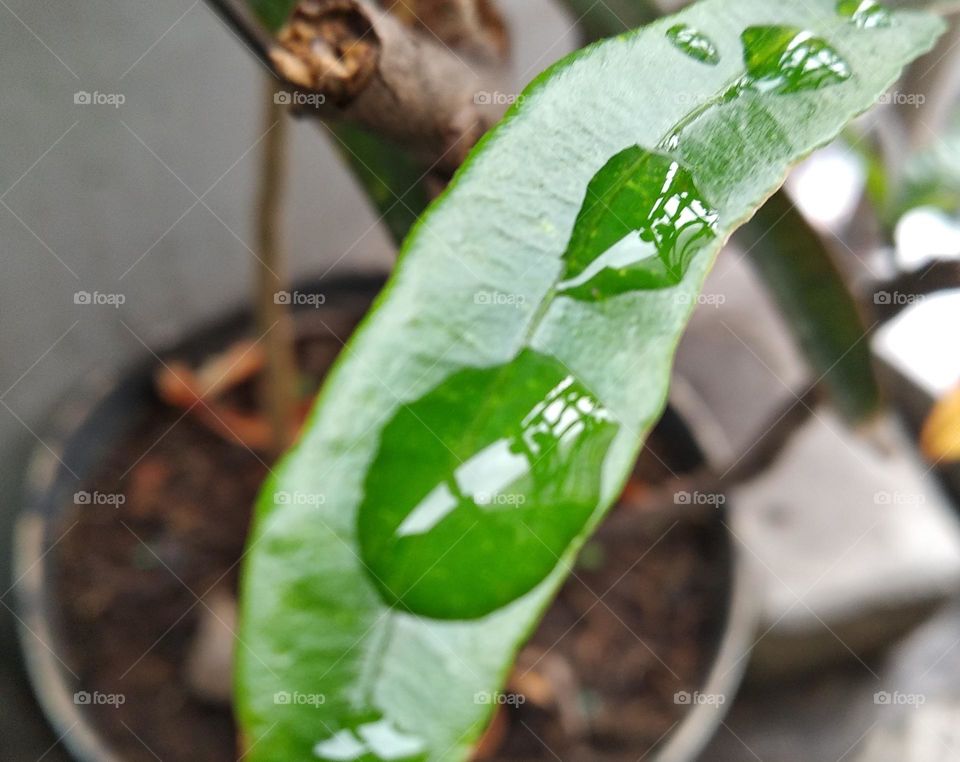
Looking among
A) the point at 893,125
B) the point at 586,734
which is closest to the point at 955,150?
the point at 893,125

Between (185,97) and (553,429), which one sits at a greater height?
(185,97)

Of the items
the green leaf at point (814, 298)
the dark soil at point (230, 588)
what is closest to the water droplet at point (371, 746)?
the green leaf at point (814, 298)

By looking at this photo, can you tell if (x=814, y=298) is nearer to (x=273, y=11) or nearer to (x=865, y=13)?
(x=865, y=13)

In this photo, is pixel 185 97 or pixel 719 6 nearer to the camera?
pixel 719 6

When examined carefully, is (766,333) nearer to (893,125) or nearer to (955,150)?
(893,125)

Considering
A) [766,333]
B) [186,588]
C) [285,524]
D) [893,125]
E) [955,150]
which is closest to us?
[285,524]

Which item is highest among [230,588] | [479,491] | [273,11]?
[273,11]

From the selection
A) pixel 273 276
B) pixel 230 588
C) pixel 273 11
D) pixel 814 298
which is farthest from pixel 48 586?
pixel 814 298
